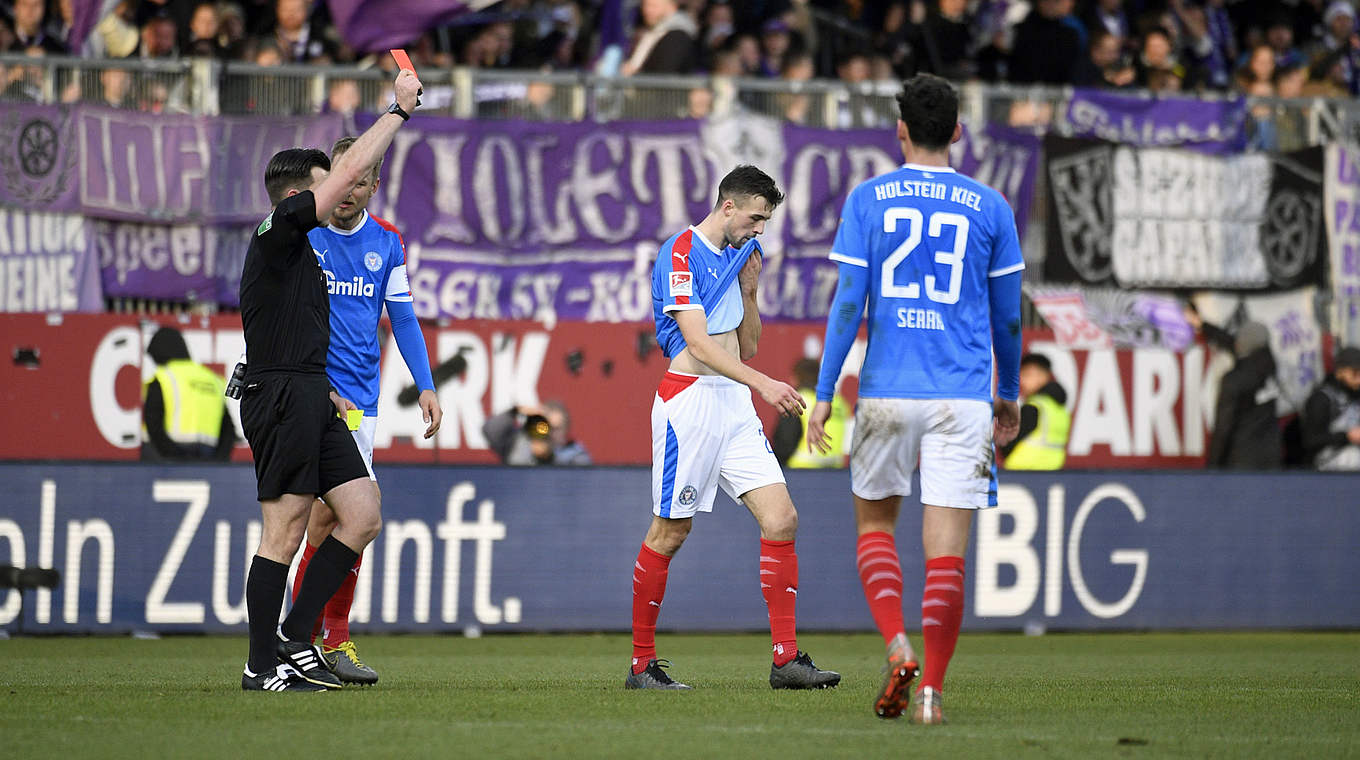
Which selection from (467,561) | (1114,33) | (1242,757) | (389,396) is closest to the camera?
(1242,757)

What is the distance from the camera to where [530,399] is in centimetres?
1354

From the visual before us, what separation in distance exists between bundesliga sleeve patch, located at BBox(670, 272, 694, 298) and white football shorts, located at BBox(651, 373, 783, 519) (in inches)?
16.1

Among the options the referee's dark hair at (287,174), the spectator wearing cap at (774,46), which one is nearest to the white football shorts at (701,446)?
the referee's dark hair at (287,174)

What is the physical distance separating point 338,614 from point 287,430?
113 centimetres

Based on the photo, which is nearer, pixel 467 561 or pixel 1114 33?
pixel 467 561

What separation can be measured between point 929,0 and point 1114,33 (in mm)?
1786

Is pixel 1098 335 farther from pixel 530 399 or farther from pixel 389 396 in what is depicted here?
pixel 389 396

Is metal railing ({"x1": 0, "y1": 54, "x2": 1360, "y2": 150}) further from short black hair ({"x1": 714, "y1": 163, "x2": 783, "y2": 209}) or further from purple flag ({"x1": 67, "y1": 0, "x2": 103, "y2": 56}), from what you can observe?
short black hair ({"x1": 714, "y1": 163, "x2": 783, "y2": 209})

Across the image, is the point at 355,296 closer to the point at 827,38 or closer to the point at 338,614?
the point at 338,614

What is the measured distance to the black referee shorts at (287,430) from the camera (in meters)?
6.73

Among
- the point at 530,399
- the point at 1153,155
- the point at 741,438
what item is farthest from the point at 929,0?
the point at 741,438

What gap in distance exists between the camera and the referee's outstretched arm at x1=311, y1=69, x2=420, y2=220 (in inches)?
250

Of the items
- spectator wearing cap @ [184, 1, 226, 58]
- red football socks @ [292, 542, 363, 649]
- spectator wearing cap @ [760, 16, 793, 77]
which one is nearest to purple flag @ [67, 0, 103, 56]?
spectator wearing cap @ [184, 1, 226, 58]

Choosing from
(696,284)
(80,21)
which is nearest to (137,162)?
(80,21)
